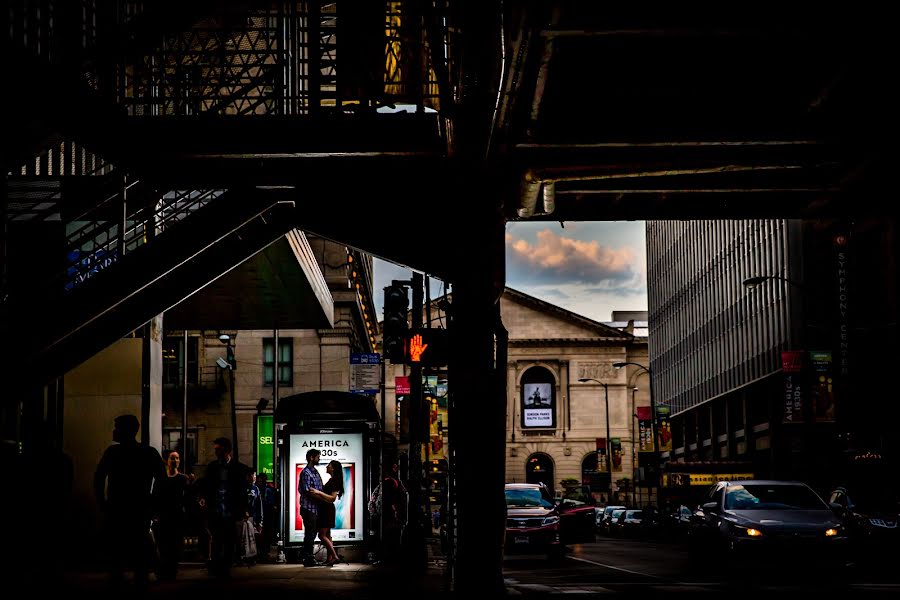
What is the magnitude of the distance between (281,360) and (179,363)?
4.99m

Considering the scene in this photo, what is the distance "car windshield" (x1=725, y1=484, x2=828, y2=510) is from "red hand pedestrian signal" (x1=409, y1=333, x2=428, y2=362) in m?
7.36

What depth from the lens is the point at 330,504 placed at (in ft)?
70.4

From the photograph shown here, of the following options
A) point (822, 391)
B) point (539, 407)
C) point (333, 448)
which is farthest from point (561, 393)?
point (333, 448)

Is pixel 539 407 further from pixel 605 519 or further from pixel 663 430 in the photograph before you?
pixel 605 519

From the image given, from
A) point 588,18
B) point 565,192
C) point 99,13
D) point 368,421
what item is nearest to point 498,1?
point 588,18

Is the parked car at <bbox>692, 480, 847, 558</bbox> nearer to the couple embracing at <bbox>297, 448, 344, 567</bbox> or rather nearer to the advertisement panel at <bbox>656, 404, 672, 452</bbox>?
the couple embracing at <bbox>297, 448, 344, 567</bbox>

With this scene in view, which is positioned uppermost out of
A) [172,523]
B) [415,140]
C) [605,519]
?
[415,140]

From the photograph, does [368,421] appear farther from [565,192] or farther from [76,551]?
[565,192]

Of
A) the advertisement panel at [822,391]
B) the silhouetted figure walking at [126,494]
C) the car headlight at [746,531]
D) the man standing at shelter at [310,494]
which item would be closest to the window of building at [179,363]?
the advertisement panel at [822,391]

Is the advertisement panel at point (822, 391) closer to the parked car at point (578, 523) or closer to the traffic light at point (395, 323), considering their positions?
the parked car at point (578, 523)

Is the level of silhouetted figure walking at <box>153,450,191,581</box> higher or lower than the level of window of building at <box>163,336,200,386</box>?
lower

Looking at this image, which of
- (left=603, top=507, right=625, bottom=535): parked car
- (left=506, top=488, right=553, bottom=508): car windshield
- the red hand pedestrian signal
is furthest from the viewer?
(left=603, top=507, right=625, bottom=535): parked car

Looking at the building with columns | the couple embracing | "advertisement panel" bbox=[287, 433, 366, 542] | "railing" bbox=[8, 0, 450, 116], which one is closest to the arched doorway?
the building with columns

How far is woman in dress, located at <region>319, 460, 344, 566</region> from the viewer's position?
21.5 metres
